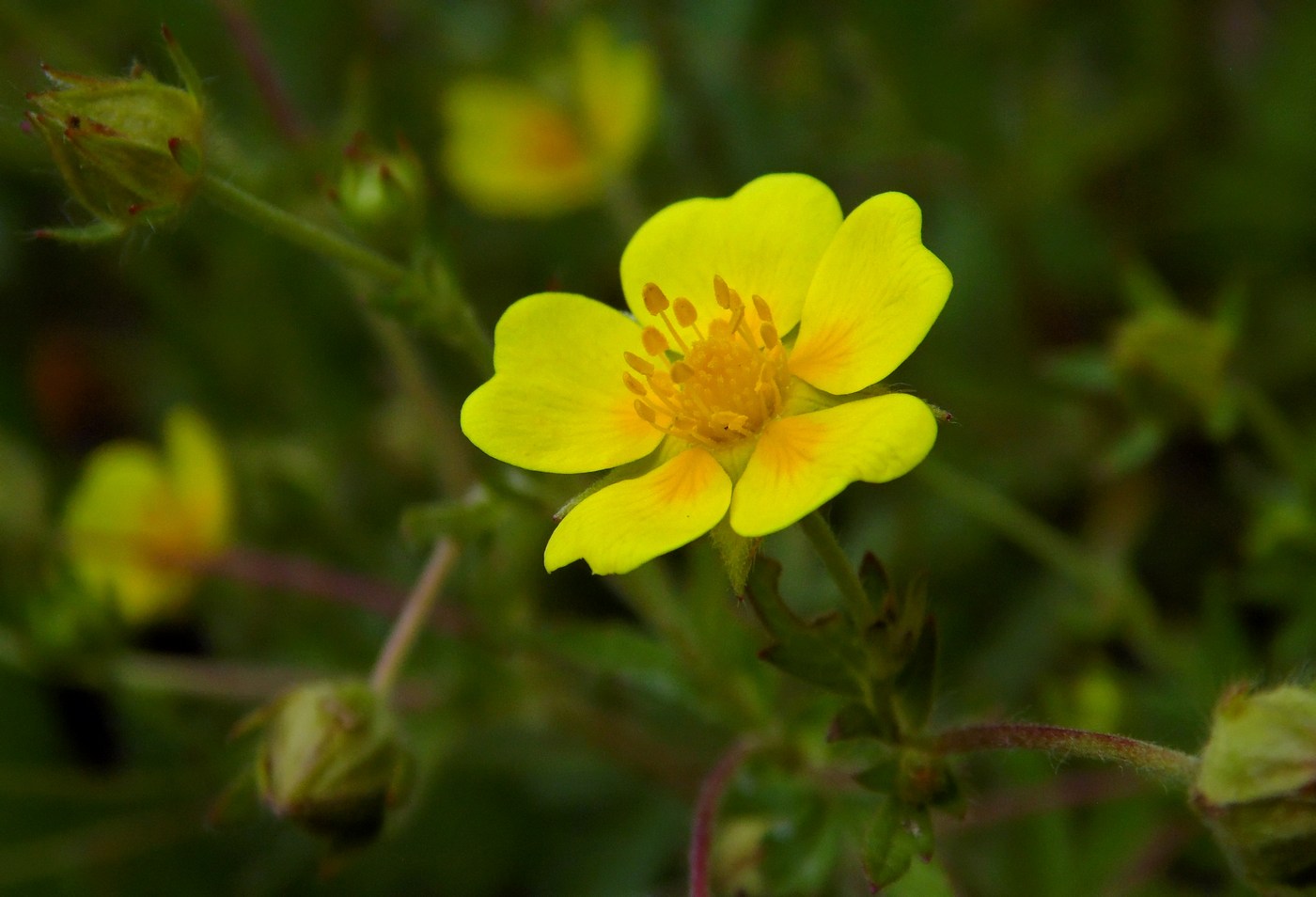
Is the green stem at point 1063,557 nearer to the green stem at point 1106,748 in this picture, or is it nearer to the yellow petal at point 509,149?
the green stem at point 1106,748

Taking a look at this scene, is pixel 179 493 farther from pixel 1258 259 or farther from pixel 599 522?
pixel 1258 259

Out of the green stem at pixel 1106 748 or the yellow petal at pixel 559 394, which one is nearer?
the green stem at pixel 1106 748

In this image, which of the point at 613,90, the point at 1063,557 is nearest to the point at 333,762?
the point at 1063,557

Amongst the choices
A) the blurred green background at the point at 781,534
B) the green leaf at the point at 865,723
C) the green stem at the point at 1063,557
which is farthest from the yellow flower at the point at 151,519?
the green leaf at the point at 865,723

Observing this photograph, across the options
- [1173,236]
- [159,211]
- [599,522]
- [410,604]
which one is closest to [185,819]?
[410,604]

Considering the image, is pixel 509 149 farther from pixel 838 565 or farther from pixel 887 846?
pixel 887 846

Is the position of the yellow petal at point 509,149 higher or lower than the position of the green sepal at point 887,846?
higher
